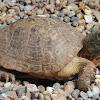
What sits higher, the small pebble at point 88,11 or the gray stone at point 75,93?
the small pebble at point 88,11

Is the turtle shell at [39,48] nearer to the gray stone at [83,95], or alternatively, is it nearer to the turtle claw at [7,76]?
the turtle claw at [7,76]

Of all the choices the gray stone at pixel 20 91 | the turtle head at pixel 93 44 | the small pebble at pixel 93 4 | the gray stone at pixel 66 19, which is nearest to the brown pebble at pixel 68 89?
the gray stone at pixel 20 91

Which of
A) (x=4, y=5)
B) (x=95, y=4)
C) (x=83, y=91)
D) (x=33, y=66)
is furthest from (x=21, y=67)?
(x=95, y=4)

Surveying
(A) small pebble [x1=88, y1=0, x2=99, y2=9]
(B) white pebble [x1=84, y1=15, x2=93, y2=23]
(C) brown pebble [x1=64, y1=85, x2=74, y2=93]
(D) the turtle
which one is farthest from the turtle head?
(A) small pebble [x1=88, y1=0, x2=99, y2=9]

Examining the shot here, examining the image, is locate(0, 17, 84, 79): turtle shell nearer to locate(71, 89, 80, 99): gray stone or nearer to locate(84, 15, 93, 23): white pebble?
locate(71, 89, 80, 99): gray stone

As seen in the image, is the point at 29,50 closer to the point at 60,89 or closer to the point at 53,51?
the point at 53,51

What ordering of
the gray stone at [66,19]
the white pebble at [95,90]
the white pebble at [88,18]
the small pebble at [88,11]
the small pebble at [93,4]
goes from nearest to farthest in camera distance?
the white pebble at [95,90] → the gray stone at [66,19] → the white pebble at [88,18] → the small pebble at [88,11] → the small pebble at [93,4]
